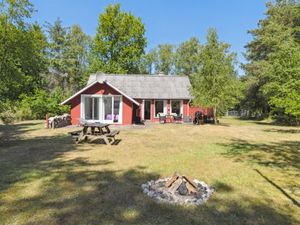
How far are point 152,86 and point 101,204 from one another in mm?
22623

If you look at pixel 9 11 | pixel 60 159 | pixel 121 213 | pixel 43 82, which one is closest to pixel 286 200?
pixel 121 213

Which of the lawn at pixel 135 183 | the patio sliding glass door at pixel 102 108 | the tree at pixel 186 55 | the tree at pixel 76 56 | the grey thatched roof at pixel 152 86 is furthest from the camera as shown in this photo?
the tree at pixel 186 55

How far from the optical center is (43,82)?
1473 inches

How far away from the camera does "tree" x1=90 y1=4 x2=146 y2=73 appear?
39.6 metres

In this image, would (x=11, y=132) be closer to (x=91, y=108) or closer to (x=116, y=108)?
(x=91, y=108)

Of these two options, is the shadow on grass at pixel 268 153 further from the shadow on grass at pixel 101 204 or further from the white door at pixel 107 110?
the white door at pixel 107 110

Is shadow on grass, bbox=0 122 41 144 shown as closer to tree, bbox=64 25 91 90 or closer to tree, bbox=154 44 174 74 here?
tree, bbox=64 25 91 90

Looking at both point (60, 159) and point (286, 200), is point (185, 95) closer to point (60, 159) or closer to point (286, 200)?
point (60, 159)

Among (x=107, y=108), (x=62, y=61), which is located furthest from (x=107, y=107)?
(x=62, y=61)

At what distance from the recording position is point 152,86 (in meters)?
26.9

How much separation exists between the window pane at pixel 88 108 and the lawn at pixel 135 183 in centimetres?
1120

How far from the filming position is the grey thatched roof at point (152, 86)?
84.1 ft

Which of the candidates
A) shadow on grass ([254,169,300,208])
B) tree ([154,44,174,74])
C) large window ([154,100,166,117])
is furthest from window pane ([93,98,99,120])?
tree ([154,44,174,74])

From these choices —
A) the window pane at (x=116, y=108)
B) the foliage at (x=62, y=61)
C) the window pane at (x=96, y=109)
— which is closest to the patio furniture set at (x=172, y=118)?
the window pane at (x=116, y=108)
